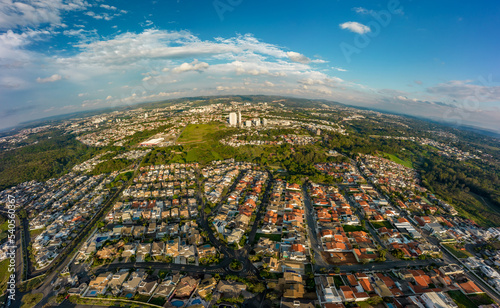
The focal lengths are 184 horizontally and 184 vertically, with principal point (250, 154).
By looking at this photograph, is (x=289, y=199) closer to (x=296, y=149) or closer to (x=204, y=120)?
(x=296, y=149)

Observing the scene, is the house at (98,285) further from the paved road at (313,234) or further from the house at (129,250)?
the paved road at (313,234)

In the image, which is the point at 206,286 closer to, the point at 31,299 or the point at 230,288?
the point at 230,288

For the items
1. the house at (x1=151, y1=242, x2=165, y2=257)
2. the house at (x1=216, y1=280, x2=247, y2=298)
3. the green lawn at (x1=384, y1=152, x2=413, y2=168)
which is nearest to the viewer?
the house at (x1=216, y1=280, x2=247, y2=298)

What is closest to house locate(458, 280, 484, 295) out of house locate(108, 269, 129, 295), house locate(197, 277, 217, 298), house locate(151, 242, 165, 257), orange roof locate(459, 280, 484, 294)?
orange roof locate(459, 280, 484, 294)

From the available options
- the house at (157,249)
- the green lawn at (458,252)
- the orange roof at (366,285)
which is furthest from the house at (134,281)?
the green lawn at (458,252)

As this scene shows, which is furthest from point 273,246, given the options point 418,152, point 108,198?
point 418,152

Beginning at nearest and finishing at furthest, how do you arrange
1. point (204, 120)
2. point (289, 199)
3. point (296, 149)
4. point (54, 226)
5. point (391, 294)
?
point (391, 294)
point (54, 226)
point (289, 199)
point (296, 149)
point (204, 120)

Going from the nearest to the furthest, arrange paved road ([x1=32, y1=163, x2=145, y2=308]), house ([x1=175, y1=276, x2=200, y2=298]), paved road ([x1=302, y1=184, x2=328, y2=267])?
house ([x1=175, y1=276, x2=200, y2=298]) → paved road ([x1=32, y1=163, x2=145, y2=308]) → paved road ([x1=302, y1=184, x2=328, y2=267])

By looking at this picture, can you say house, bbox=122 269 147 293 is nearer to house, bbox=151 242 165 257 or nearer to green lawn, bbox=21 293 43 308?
house, bbox=151 242 165 257
